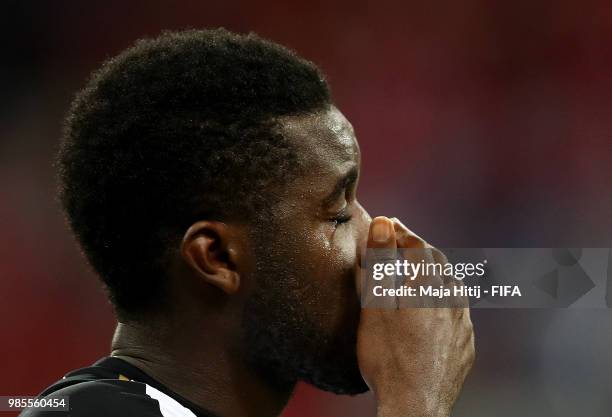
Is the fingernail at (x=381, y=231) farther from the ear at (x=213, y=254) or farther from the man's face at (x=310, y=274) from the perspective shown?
the ear at (x=213, y=254)

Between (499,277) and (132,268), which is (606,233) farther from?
(132,268)

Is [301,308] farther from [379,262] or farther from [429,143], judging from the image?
[429,143]

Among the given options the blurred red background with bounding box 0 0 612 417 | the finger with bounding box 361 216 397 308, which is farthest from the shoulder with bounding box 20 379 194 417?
the blurred red background with bounding box 0 0 612 417

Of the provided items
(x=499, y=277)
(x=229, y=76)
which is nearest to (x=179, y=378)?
(x=229, y=76)

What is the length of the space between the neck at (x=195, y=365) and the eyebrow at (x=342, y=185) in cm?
36

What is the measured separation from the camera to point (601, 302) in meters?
2.63

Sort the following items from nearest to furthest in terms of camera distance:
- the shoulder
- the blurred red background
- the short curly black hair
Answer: the shoulder < the short curly black hair < the blurred red background

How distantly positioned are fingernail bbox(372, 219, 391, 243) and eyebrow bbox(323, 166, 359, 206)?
0.34 ft

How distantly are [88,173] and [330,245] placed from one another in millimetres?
523

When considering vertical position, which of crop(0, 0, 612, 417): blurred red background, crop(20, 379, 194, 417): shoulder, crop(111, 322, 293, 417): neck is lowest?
crop(20, 379, 194, 417): shoulder

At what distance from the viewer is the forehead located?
1960 mm

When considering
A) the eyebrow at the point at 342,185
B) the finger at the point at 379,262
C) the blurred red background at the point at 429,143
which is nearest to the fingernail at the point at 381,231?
the finger at the point at 379,262

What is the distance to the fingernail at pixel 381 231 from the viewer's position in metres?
1.99

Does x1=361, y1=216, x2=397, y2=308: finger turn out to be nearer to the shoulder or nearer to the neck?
the neck
